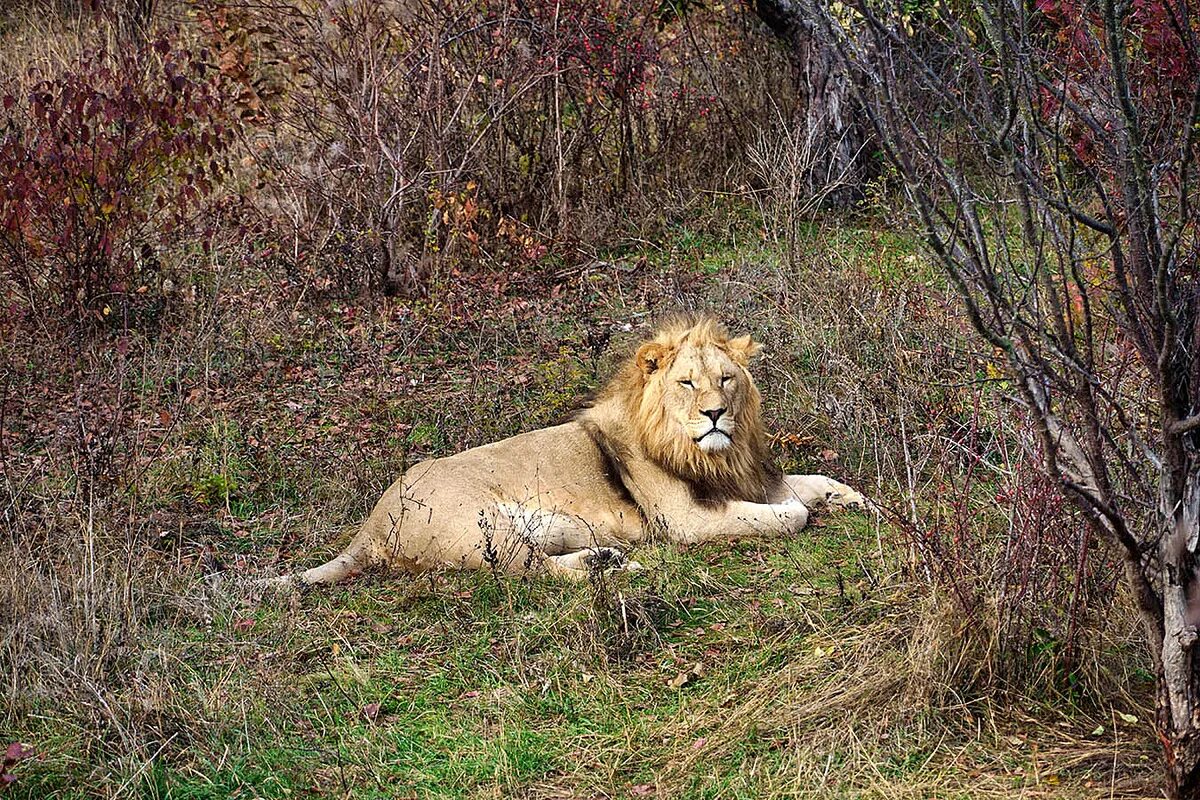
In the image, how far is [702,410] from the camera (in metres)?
6.37

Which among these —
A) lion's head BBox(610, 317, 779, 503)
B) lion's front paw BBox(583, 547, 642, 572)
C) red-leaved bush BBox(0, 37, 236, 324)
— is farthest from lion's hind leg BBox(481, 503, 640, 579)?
red-leaved bush BBox(0, 37, 236, 324)

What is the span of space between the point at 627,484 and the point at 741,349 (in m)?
0.87

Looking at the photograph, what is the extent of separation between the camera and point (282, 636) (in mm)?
5250

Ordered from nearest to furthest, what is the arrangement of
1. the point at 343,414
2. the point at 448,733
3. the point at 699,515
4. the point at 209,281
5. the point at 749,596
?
A: the point at 448,733 → the point at 749,596 → the point at 699,515 → the point at 343,414 → the point at 209,281

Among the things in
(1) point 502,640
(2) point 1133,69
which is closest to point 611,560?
(1) point 502,640

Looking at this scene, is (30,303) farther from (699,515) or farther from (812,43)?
(812,43)

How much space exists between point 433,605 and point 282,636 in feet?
2.20

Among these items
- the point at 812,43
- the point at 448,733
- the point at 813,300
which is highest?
the point at 812,43

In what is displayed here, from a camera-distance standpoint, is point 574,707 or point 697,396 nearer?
point 574,707

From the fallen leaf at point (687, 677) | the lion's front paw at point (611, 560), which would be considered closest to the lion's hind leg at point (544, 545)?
the lion's front paw at point (611, 560)

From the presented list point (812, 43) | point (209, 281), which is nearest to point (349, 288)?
point (209, 281)

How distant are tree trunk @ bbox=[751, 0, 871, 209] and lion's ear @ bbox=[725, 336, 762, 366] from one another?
14.8ft

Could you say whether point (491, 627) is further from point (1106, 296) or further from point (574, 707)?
point (1106, 296)

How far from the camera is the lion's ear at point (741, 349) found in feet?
21.5
